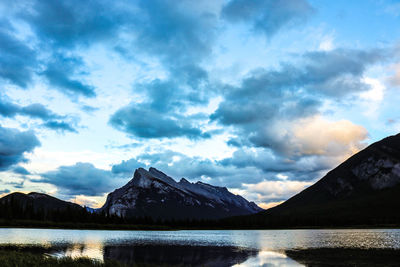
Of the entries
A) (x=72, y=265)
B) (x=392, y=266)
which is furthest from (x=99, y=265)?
(x=392, y=266)

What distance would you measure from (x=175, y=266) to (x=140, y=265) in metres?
8.15

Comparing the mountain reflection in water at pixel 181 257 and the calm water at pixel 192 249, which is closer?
the mountain reflection in water at pixel 181 257

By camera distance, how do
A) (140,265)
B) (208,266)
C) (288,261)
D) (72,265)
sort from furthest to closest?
(288,261) < (208,266) < (140,265) < (72,265)

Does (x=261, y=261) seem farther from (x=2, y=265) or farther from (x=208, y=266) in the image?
(x=2, y=265)

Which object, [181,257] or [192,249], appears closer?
[181,257]

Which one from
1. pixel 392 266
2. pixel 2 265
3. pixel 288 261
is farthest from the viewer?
pixel 288 261

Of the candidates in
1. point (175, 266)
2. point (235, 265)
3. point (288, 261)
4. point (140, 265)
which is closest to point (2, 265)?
point (140, 265)

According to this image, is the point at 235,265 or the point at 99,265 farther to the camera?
the point at 235,265

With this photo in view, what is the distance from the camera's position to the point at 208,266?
187 ft

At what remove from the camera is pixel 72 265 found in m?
45.9

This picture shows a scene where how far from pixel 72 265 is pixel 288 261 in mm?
38554

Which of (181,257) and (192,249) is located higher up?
(181,257)

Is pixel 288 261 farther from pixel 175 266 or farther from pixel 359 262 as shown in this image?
pixel 175 266

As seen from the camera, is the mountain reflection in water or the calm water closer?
the mountain reflection in water
